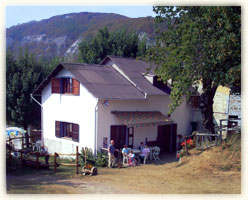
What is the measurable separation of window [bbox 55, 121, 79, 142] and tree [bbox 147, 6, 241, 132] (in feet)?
21.1

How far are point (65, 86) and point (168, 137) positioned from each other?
25.7 ft

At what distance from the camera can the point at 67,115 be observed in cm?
1827

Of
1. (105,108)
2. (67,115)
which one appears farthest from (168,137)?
(67,115)

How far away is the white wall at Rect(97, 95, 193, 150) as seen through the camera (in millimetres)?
16594

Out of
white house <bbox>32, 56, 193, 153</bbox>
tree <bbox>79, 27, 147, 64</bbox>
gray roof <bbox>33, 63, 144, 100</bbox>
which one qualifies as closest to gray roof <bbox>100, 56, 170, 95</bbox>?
white house <bbox>32, 56, 193, 153</bbox>

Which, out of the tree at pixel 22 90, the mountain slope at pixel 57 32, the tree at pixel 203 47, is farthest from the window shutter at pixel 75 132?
the mountain slope at pixel 57 32

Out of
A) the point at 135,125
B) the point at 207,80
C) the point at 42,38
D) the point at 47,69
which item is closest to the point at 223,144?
the point at 207,80

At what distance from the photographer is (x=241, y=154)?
12.9m

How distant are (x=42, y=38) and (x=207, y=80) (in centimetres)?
8417

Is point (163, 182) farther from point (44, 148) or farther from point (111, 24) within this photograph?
point (111, 24)

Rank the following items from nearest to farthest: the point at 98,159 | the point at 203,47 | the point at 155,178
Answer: the point at 155,178, the point at 203,47, the point at 98,159

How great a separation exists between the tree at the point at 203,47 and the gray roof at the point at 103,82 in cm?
320

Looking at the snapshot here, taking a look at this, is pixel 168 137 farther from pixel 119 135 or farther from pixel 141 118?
pixel 119 135

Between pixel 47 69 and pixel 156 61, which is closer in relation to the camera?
pixel 156 61
